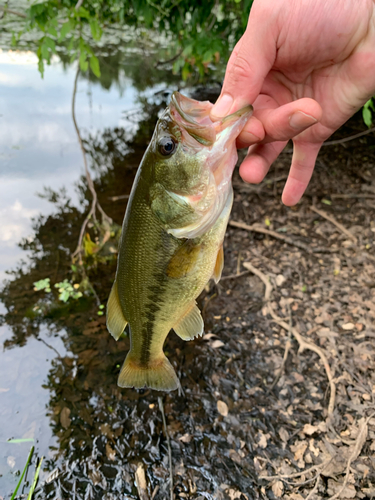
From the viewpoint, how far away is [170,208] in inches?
62.9

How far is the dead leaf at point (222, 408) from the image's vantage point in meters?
3.21

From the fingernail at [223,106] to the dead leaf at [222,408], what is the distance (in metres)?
2.68

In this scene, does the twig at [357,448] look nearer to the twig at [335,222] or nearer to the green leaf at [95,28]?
the twig at [335,222]

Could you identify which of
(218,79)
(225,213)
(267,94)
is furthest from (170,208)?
(218,79)

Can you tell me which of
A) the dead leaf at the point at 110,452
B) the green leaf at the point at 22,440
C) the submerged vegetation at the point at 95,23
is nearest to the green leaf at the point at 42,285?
the green leaf at the point at 22,440

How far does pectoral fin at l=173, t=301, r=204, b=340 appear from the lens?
6.19 ft

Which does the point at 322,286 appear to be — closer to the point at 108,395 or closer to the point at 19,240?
the point at 108,395

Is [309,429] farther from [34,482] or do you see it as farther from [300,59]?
[300,59]

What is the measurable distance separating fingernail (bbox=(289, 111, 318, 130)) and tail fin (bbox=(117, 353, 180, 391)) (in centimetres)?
145

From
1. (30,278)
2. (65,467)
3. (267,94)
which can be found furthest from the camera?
(30,278)

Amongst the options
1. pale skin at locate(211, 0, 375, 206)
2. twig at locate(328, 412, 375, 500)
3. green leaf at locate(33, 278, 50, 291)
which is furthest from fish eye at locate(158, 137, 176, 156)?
green leaf at locate(33, 278, 50, 291)

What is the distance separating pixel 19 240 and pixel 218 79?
9.35m

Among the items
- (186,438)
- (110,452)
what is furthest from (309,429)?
(110,452)

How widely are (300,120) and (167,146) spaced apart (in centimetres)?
57
